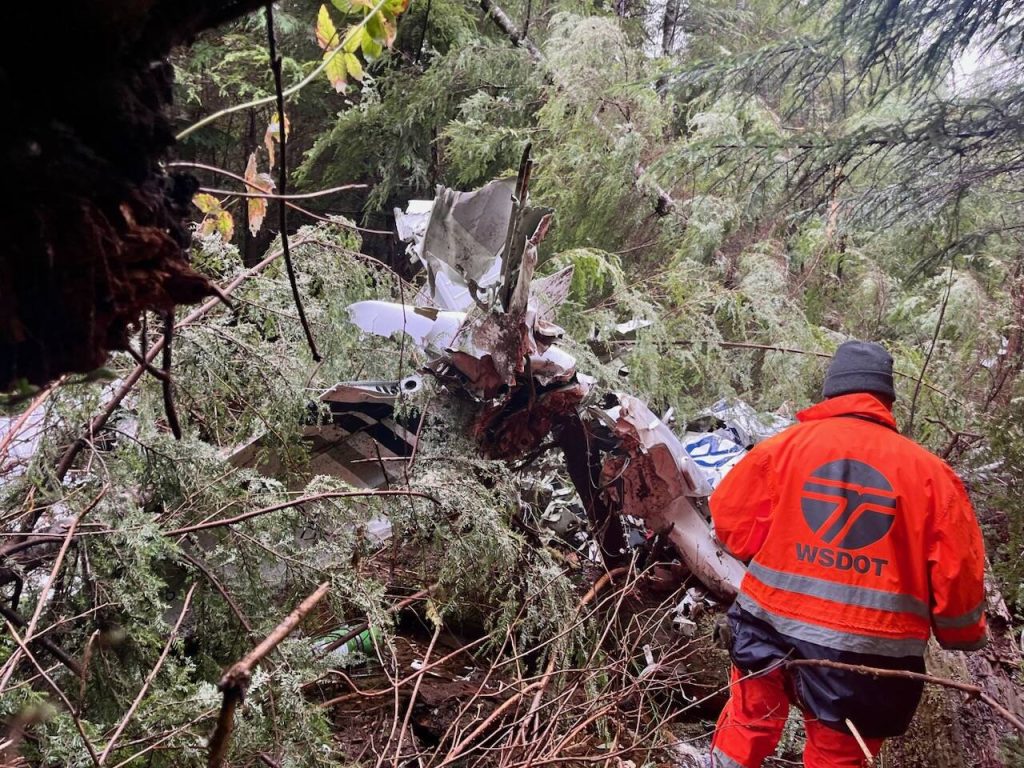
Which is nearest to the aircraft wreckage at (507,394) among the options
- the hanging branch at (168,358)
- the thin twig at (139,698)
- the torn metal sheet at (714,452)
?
the torn metal sheet at (714,452)

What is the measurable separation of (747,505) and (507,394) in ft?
3.99

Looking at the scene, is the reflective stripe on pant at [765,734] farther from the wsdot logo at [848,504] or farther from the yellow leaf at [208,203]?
the yellow leaf at [208,203]

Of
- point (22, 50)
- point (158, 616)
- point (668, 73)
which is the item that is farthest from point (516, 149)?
point (22, 50)

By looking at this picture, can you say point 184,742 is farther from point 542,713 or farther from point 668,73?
point 668,73

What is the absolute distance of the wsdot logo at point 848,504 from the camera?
8.61ft

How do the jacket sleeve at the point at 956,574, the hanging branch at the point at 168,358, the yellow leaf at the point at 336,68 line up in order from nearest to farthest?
the hanging branch at the point at 168,358 → the yellow leaf at the point at 336,68 → the jacket sleeve at the point at 956,574

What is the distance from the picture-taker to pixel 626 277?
19.5ft

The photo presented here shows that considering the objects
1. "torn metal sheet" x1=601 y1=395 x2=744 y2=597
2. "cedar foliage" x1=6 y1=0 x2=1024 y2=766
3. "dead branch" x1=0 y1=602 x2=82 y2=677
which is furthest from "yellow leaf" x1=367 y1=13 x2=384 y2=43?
"torn metal sheet" x1=601 y1=395 x2=744 y2=597

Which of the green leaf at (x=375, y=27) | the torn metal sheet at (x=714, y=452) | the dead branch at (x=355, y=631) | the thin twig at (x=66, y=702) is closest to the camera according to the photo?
the thin twig at (x=66, y=702)

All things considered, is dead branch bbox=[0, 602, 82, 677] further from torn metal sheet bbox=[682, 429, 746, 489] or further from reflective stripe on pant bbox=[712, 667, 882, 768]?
torn metal sheet bbox=[682, 429, 746, 489]

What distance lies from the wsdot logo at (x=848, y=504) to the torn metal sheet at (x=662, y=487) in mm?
949

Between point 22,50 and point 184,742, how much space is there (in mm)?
1735

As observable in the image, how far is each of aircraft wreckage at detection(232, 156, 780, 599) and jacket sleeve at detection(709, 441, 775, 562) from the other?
2.02 feet

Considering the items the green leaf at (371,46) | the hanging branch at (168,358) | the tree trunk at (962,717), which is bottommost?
the tree trunk at (962,717)
